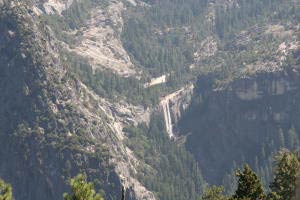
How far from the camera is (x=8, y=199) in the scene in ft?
255

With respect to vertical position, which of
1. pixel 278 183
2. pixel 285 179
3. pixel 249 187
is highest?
pixel 249 187

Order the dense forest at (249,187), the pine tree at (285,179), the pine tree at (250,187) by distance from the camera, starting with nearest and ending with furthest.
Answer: the dense forest at (249,187) → the pine tree at (250,187) → the pine tree at (285,179)

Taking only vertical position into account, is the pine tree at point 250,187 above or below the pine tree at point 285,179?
above

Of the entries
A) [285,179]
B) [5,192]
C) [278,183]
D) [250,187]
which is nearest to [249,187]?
[250,187]

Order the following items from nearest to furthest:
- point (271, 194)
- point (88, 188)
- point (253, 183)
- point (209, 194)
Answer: point (88, 188)
point (253, 183)
point (271, 194)
point (209, 194)

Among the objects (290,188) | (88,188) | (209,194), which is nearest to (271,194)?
(290,188)

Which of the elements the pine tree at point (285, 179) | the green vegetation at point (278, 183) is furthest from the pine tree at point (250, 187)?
the pine tree at point (285, 179)

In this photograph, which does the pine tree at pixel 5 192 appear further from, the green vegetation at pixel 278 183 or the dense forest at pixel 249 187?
the green vegetation at pixel 278 183

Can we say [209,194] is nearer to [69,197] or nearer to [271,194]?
[271,194]

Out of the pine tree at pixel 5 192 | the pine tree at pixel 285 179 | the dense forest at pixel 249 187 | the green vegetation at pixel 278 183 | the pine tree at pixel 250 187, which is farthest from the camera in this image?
the pine tree at pixel 285 179

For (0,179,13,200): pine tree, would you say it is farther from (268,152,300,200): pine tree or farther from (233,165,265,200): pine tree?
(268,152,300,200): pine tree

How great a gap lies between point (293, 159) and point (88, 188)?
34.8 m

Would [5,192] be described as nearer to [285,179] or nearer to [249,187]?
[249,187]

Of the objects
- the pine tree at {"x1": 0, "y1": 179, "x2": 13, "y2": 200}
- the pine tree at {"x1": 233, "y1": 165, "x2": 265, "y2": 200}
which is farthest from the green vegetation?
the pine tree at {"x1": 0, "y1": 179, "x2": 13, "y2": 200}
